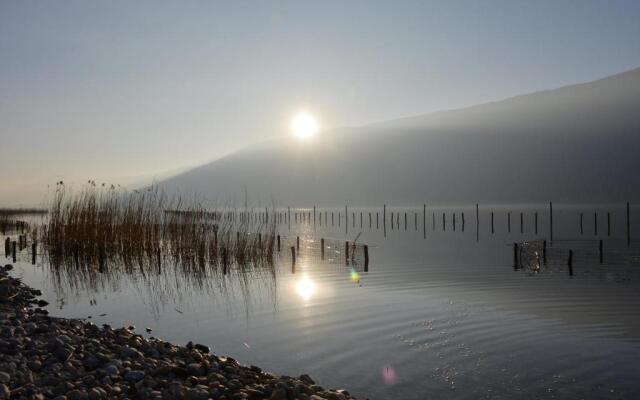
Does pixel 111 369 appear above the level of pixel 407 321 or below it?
above

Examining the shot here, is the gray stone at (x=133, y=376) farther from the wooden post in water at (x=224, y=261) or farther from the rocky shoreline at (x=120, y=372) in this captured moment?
the wooden post in water at (x=224, y=261)

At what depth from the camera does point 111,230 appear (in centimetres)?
1962

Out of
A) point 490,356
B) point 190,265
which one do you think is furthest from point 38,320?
point 190,265

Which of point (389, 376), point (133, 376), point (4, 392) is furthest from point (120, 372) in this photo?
point (389, 376)

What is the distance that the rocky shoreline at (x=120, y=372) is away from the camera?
16.1 feet

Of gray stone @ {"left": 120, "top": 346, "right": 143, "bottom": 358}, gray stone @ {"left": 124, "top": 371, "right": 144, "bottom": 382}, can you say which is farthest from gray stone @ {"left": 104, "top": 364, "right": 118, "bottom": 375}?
gray stone @ {"left": 120, "top": 346, "right": 143, "bottom": 358}

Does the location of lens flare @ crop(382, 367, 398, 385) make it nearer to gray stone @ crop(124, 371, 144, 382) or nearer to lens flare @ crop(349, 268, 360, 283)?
gray stone @ crop(124, 371, 144, 382)

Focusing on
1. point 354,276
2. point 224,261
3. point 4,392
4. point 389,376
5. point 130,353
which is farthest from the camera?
point 224,261

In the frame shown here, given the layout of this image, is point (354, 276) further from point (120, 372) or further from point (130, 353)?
point (120, 372)

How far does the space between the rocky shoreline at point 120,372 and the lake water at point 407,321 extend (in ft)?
4.54

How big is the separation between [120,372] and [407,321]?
626 cm

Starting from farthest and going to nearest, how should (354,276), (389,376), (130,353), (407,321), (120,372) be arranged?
1. (354,276)
2. (407,321)
3. (389,376)
4. (130,353)
5. (120,372)

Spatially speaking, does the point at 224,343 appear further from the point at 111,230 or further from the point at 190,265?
the point at 111,230

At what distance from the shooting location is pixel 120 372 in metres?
5.55
